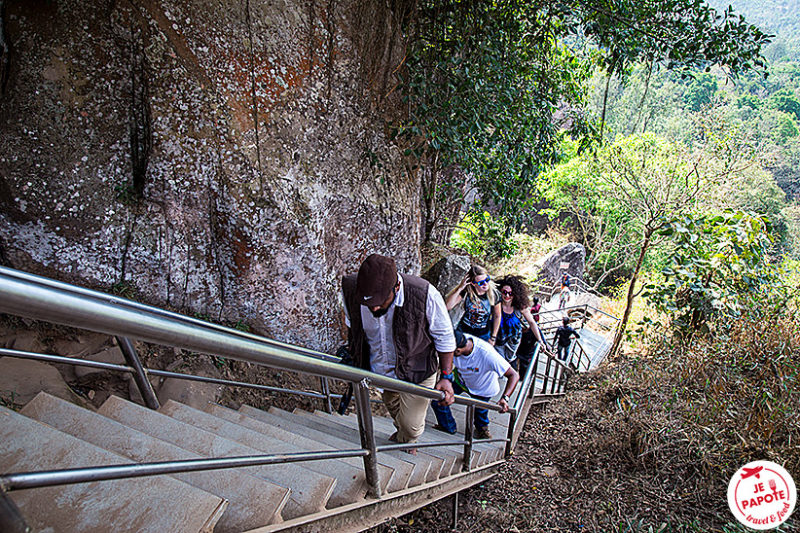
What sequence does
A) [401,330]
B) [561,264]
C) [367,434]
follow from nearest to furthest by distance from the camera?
[367,434] → [401,330] → [561,264]

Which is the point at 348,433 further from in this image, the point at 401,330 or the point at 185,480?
the point at 185,480

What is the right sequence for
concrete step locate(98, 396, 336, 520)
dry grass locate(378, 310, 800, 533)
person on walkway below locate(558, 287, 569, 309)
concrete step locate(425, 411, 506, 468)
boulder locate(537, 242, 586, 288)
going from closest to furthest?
concrete step locate(98, 396, 336, 520), dry grass locate(378, 310, 800, 533), concrete step locate(425, 411, 506, 468), person on walkway below locate(558, 287, 569, 309), boulder locate(537, 242, 586, 288)

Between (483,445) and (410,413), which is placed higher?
(410,413)

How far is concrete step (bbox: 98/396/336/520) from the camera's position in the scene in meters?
1.72

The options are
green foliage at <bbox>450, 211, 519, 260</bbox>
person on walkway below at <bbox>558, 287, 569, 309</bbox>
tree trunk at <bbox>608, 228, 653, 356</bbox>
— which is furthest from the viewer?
person on walkway below at <bbox>558, 287, 569, 309</bbox>

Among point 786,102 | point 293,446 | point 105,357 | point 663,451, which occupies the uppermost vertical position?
point 786,102

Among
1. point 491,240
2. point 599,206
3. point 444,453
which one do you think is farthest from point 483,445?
point 599,206

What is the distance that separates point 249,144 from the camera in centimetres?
414

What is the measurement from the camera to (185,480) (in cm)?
170

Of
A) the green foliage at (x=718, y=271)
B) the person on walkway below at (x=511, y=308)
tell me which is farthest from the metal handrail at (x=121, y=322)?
the green foliage at (x=718, y=271)

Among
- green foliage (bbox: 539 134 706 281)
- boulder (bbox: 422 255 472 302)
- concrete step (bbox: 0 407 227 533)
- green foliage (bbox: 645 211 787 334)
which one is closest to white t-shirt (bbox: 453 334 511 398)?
concrete step (bbox: 0 407 227 533)

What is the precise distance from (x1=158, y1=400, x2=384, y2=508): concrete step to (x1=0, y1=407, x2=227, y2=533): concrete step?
2.31 feet

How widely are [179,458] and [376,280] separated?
1.13 metres

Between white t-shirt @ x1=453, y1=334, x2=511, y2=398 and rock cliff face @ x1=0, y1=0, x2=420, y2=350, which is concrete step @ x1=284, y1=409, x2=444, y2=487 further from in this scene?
rock cliff face @ x1=0, y1=0, x2=420, y2=350
